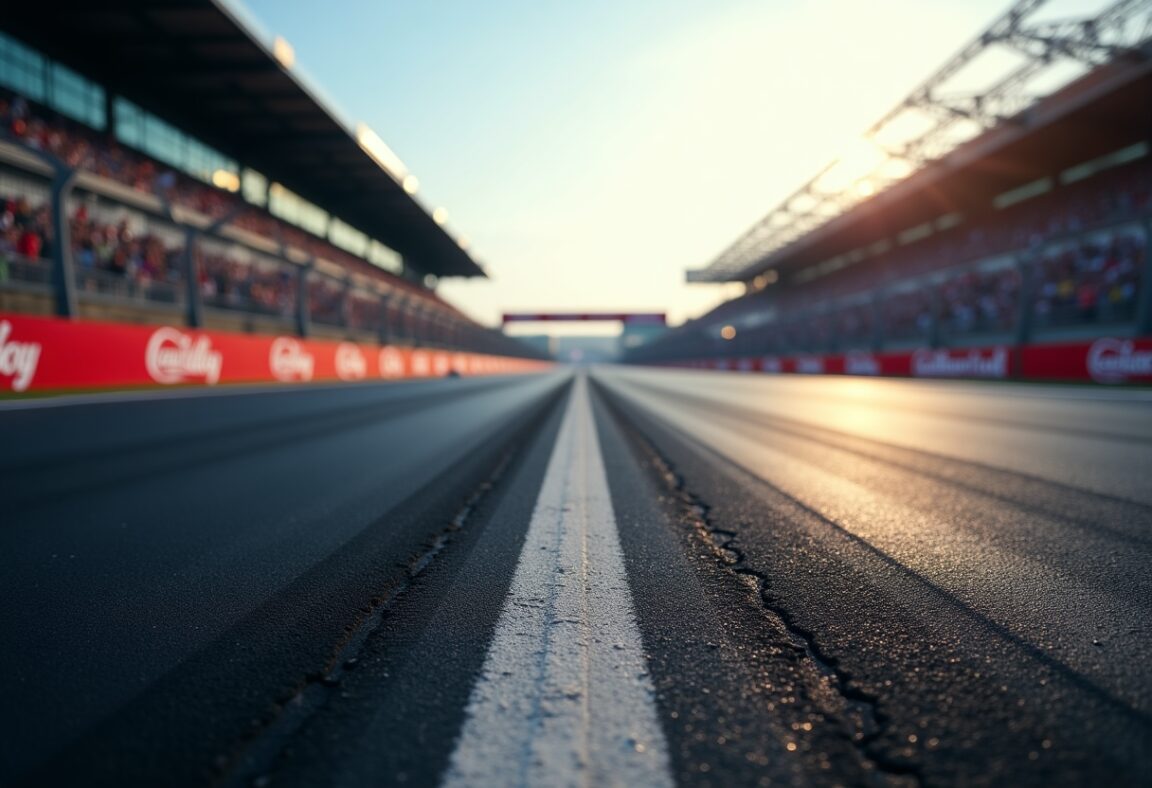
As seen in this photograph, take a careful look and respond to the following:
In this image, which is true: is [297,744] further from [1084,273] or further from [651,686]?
[1084,273]

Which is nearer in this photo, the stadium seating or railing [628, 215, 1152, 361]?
the stadium seating

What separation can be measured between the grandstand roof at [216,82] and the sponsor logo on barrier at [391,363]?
12.1 metres

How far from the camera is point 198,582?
1771 mm

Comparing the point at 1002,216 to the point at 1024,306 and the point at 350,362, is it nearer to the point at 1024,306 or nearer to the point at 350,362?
the point at 1024,306

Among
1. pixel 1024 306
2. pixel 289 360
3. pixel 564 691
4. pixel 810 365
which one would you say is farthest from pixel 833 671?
pixel 810 365

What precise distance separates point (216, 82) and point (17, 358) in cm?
2195

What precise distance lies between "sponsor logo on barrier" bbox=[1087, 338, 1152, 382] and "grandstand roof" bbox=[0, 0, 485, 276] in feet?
84.5

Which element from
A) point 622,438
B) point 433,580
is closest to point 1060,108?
point 622,438

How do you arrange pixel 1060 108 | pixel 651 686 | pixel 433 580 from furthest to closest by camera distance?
pixel 1060 108 < pixel 433 580 < pixel 651 686

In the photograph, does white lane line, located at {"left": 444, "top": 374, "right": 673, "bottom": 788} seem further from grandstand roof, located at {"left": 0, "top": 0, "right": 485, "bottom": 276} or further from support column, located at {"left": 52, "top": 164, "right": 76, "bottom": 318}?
grandstand roof, located at {"left": 0, "top": 0, "right": 485, "bottom": 276}

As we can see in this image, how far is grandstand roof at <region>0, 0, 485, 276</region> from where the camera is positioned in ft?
64.6

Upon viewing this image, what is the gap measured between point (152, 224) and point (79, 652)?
22.5 m

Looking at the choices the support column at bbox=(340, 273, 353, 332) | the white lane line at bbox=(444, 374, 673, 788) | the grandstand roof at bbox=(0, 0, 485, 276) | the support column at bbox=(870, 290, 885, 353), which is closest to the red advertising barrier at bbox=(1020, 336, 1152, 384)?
the support column at bbox=(870, 290, 885, 353)

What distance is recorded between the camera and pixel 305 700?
1123mm
